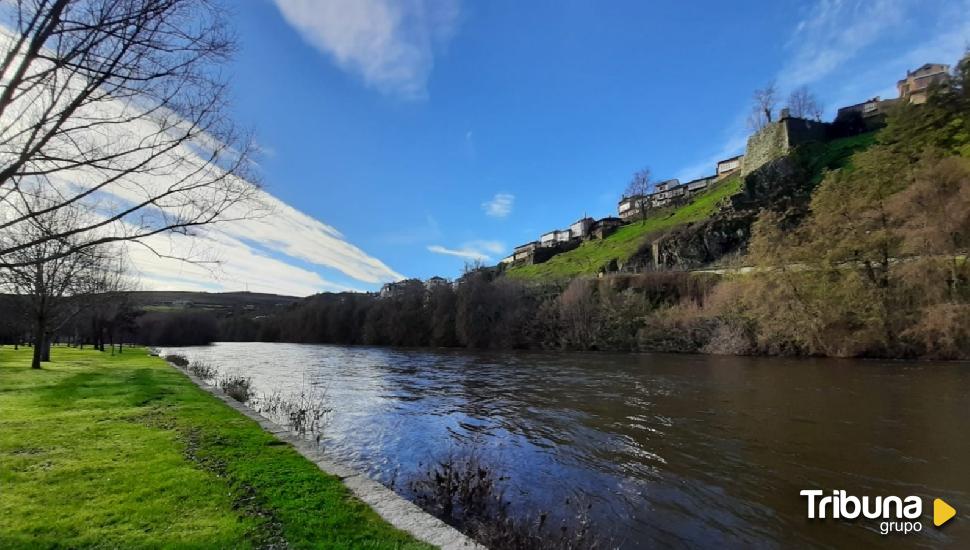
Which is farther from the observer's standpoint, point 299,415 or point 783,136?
point 783,136

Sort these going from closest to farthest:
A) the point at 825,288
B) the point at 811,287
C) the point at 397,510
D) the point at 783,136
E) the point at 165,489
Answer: the point at 397,510, the point at 165,489, the point at 825,288, the point at 811,287, the point at 783,136

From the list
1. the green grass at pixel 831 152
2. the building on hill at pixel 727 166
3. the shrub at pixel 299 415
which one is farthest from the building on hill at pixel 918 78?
the shrub at pixel 299 415

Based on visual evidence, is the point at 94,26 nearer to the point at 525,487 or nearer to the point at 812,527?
the point at 525,487

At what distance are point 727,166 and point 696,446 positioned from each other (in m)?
124

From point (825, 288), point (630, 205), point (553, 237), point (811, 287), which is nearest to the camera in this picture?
point (825, 288)

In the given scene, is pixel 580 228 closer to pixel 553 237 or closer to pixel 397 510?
pixel 553 237

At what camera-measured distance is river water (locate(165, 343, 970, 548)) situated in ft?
22.9

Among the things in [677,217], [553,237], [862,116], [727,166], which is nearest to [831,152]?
[862,116]

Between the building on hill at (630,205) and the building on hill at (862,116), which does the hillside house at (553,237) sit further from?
the building on hill at (862,116)

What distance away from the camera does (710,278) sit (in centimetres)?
5719

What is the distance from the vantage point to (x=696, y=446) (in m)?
10.9

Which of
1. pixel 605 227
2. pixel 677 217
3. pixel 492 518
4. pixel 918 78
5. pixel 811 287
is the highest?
pixel 918 78

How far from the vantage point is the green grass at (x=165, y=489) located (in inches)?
179

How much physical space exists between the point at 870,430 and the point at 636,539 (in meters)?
9.73
